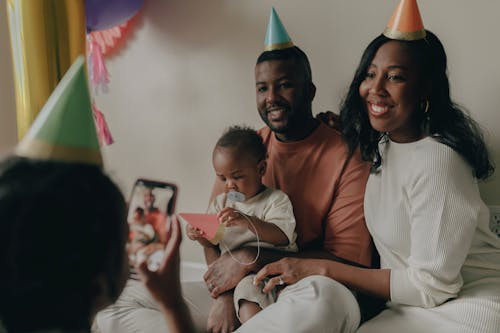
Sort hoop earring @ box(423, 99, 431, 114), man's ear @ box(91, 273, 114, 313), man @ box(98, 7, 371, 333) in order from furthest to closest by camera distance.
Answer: man @ box(98, 7, 371, 333) < hoop earring @ box(423, 99, 431, 114) < man's ear @ box(91, 273, 114, 313)

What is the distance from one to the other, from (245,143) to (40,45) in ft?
2.15

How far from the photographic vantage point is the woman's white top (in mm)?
1017

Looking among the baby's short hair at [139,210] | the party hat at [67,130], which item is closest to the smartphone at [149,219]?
the baby's short hair at [139,210]

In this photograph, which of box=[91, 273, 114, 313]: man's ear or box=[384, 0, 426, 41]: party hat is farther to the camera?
box=[384, 0, 426, 41]: party hat

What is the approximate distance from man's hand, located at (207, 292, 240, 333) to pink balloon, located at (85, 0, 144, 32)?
38.1 inches

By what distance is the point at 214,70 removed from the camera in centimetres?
180

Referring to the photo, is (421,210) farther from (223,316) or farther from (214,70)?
(214,70)

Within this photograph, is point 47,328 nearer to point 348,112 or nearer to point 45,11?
point 348,112

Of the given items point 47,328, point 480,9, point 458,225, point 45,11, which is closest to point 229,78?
point 45,11

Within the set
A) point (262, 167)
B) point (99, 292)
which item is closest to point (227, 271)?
point (262, 167)

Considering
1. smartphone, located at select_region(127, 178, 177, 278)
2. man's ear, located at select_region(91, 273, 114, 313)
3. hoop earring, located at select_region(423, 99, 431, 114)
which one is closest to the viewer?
man's ear, located at select_region(91, 273, 114, 313)

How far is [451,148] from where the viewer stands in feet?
3.49

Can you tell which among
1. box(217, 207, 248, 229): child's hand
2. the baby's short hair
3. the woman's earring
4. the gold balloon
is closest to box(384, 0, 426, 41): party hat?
the woman's earring

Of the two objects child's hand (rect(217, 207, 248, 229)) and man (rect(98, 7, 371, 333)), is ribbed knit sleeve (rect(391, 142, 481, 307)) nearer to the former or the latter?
man (rect(98, 7, 371, 333))
